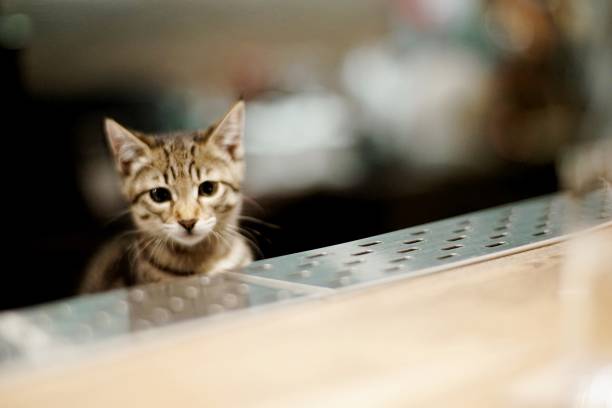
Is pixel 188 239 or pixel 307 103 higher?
pixel 307 103

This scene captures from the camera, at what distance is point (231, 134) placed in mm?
774

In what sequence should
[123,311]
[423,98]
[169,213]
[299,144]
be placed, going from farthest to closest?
[423,98] → [299,144] → [169,213] → [123,311]

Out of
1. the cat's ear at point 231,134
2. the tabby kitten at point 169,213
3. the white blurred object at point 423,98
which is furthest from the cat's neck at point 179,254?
the white blurred object at point 423,98

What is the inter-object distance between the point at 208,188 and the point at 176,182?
37 millimetres

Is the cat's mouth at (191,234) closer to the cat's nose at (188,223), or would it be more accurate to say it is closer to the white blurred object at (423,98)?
the cat's nose at (188,223)

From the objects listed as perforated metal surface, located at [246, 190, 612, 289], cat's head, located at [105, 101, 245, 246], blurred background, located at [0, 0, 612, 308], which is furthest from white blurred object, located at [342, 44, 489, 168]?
cat's head, located at [105, 101, 245, 246]

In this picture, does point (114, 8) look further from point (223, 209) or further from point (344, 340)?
point (344, 340)

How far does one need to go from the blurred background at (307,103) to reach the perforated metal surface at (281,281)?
0.27ft

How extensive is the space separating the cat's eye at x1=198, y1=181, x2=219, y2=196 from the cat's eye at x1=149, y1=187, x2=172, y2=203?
0.03 meters

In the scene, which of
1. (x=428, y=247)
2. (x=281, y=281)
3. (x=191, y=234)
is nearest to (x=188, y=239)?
(x=191, y=234)

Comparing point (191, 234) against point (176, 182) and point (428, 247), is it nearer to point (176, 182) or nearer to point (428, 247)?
point (176, 182)

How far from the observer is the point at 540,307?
0.58 meters

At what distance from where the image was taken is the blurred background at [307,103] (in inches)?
28.2

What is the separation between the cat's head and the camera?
2.29 ft
